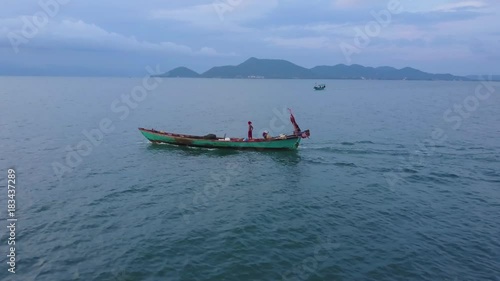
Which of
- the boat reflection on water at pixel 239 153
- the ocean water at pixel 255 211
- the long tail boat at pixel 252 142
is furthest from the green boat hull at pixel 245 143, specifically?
the ocean water at pixel 255 211

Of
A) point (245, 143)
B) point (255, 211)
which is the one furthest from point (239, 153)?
point (255, 211)

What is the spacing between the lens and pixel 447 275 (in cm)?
1712

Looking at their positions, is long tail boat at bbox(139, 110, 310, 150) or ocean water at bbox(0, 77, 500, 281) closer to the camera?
ocean water at bbox(0, 77, 500, 281)

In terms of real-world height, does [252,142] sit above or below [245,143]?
above

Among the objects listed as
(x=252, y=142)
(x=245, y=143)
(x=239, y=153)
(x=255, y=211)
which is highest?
(x=252, y=142)

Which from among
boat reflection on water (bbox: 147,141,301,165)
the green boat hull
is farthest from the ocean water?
the green boat hull

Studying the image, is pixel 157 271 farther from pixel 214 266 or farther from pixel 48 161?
pixel 48 161

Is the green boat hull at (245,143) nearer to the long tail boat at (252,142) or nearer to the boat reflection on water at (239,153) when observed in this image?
the long tail boat at (252,142)

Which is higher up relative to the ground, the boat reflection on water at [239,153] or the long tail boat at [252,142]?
the long tail boat at [252,142]

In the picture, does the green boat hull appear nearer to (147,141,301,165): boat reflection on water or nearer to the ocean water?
(147,141,301,165): boat reflection on water

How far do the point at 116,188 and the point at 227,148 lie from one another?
51.2 ft

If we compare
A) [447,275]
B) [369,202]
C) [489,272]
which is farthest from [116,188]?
[489,272]

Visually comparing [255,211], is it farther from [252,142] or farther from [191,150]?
[191,150]

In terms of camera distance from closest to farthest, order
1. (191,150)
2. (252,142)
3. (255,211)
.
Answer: (255,211), (252,142), (191,150)
